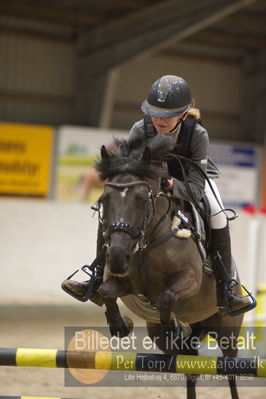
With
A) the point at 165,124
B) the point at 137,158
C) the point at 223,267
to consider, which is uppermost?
the point at 165,124

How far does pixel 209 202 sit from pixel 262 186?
12.2 meters

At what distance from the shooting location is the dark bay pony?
312 cm

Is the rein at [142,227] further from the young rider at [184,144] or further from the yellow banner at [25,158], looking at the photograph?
the yellow banner at [25,158]

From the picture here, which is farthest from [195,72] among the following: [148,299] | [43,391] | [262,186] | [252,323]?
[148,299]

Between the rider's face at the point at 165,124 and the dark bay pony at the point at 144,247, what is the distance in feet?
0.55

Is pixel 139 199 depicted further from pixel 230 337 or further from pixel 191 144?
pixel 230 337

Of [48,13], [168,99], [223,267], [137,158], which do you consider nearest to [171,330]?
[223,267]

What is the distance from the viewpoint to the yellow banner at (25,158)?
529 inches

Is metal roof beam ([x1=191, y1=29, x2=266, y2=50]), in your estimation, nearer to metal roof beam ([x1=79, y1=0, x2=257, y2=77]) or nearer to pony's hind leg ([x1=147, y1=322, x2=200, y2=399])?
metal roof beam ([x1=79, y1=0, x2=257, y2=77])

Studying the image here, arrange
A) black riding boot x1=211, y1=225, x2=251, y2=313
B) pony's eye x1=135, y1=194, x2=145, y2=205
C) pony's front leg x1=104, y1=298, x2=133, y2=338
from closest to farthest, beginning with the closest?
pony's eye x1=135, y1=194, x2=145, y2=205 → pony's front leg x1=104, y1=298, x2=133, y2=338 → black riding boot x1=211, y1=225, x2=251, y2=313

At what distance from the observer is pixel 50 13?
1448 centimetres

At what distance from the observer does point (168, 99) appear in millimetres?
3525

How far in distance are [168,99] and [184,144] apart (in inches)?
12.0

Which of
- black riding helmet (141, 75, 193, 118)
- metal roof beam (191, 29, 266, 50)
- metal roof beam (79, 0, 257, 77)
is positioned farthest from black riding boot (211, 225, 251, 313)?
metal roof beam (191, 29, 266, 50)
